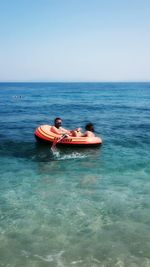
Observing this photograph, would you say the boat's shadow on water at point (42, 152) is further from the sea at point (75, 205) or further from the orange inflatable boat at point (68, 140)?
the orange inflatable boat at point (68, 140)

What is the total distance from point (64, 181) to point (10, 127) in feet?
40.1

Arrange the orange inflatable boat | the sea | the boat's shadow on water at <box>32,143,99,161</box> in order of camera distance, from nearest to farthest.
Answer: the sea
the boat's shadow on water at <box>32,143,99,161</box>
the orange inflatable boat

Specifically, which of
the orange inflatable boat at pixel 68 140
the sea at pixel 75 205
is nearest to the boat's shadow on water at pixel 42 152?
the sea at pixel 75 205

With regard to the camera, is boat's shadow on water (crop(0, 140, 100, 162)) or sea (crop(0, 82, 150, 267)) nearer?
sea (crop(0, 82, 150, 267))

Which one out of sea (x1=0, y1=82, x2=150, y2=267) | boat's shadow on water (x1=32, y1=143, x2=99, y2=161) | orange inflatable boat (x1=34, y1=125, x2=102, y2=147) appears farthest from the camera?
orange inflatable boat (x1=34, y1=125, x2=102, y2=147)

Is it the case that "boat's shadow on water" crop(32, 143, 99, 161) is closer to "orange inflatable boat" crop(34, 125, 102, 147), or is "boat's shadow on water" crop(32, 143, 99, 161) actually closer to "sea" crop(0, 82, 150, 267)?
"sea" crop(0, 82, 150, 267)

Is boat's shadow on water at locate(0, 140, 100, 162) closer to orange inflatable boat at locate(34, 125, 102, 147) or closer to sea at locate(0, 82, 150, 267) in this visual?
sea at locate(0, 82, 150, 267)

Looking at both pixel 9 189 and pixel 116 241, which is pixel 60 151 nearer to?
pixel 9 189

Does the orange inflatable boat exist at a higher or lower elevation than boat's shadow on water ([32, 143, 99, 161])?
higher

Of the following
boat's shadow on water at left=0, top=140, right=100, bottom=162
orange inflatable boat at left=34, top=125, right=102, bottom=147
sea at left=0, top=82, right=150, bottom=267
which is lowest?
sea at left=0, top=82, right=150, bottom=267

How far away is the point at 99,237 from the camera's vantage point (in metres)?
8.42

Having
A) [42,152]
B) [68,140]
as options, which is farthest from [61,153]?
[42,152]

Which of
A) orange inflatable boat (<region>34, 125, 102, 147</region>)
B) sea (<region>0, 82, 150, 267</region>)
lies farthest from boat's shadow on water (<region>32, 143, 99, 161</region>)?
orange inflatable boat (<region>34, 125, 102, 147</region>)

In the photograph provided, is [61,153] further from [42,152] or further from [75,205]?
[75,205]
